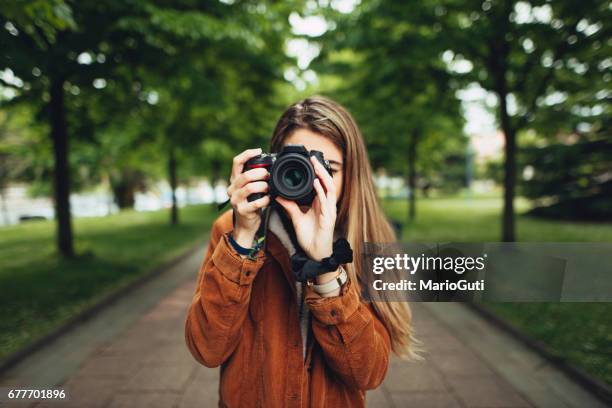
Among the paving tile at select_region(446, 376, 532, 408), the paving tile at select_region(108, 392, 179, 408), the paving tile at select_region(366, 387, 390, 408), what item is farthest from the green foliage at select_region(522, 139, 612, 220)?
the paving tile at select_region(108, 392, 179, 408)

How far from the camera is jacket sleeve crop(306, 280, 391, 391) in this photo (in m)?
1.10

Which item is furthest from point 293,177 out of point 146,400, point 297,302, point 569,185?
point 569,185

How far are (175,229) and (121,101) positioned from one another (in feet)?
21.6

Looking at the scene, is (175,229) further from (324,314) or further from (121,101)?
(324,314)

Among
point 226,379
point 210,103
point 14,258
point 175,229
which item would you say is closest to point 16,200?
point 175,229

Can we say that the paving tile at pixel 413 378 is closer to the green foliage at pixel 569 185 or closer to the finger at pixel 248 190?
the finger at pixel 248 190

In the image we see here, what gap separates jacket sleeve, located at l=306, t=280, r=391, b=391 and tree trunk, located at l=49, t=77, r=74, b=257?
6794 mm

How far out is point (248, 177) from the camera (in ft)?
3.94

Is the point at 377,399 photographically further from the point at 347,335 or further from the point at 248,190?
the point at 248,190

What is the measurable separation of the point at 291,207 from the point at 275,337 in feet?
1.38

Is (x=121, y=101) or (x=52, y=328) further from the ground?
(x=121, y=101)

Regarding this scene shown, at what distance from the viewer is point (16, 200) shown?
39.6m

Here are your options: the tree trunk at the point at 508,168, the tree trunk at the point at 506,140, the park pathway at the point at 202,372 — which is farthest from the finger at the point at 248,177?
the tree trunk at the point at 508,168

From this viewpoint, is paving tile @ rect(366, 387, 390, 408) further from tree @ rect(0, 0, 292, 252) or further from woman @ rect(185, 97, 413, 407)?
tree @ rect(0, 0, 292, 252)
